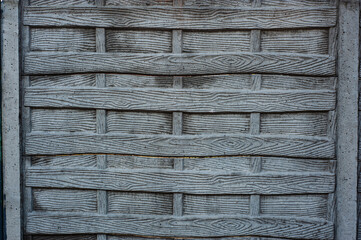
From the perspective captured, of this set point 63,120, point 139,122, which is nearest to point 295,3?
point 139,122

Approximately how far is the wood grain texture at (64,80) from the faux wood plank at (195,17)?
0.44m

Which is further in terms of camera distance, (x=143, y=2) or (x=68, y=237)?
(x=68, y=237)

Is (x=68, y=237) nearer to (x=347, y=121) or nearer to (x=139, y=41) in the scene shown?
(x=139, y=41)

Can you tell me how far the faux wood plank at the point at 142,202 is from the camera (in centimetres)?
218

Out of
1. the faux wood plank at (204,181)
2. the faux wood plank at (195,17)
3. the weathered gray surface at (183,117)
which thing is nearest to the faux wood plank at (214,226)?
the weathered gray surface at (183,117)

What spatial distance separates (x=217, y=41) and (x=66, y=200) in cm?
190

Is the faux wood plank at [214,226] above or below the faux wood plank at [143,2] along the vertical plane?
below

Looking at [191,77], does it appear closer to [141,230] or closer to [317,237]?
[141,230]

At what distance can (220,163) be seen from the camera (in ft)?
7.06

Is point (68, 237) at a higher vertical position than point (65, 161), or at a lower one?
lower

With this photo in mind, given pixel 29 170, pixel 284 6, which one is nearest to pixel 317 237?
pixel 284 6

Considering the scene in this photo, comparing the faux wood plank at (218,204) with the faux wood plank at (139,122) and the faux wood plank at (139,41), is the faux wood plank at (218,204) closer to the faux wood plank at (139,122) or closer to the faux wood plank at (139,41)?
the faux wood plank at (139,122)

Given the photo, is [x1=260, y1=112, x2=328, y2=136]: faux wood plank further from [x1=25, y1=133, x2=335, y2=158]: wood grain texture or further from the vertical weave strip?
the vertical weave strip

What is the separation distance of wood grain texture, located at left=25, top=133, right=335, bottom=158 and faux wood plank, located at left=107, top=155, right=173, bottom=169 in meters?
0.05
